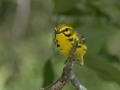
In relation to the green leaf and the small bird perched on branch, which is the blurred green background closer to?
the green leaf

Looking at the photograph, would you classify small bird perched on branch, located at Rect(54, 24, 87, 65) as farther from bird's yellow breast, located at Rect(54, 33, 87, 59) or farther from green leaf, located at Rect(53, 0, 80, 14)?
green leaf, located at Rect(53, 0, 80, 14)

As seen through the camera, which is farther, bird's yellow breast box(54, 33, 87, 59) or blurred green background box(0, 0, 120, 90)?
blurred green background box(0, 0, 120, 90)

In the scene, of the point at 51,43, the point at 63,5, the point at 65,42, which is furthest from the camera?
the point at 51,43

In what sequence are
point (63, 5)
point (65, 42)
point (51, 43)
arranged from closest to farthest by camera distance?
point (65, 42), point (63, 5), point (51, 43)

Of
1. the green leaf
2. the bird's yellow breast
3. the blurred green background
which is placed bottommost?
the blurred green background

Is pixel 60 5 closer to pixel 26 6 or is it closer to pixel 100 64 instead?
pixel 100 64

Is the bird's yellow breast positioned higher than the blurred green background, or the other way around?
the bird's yellow breast

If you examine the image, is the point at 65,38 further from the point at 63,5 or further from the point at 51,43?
the point at 51,43

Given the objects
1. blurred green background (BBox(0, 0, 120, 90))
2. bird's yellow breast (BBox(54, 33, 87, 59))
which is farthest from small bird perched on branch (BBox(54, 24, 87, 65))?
blurred green background (BBox(0, 0, 120, 90))

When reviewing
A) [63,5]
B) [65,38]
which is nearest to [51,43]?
[63,5]
